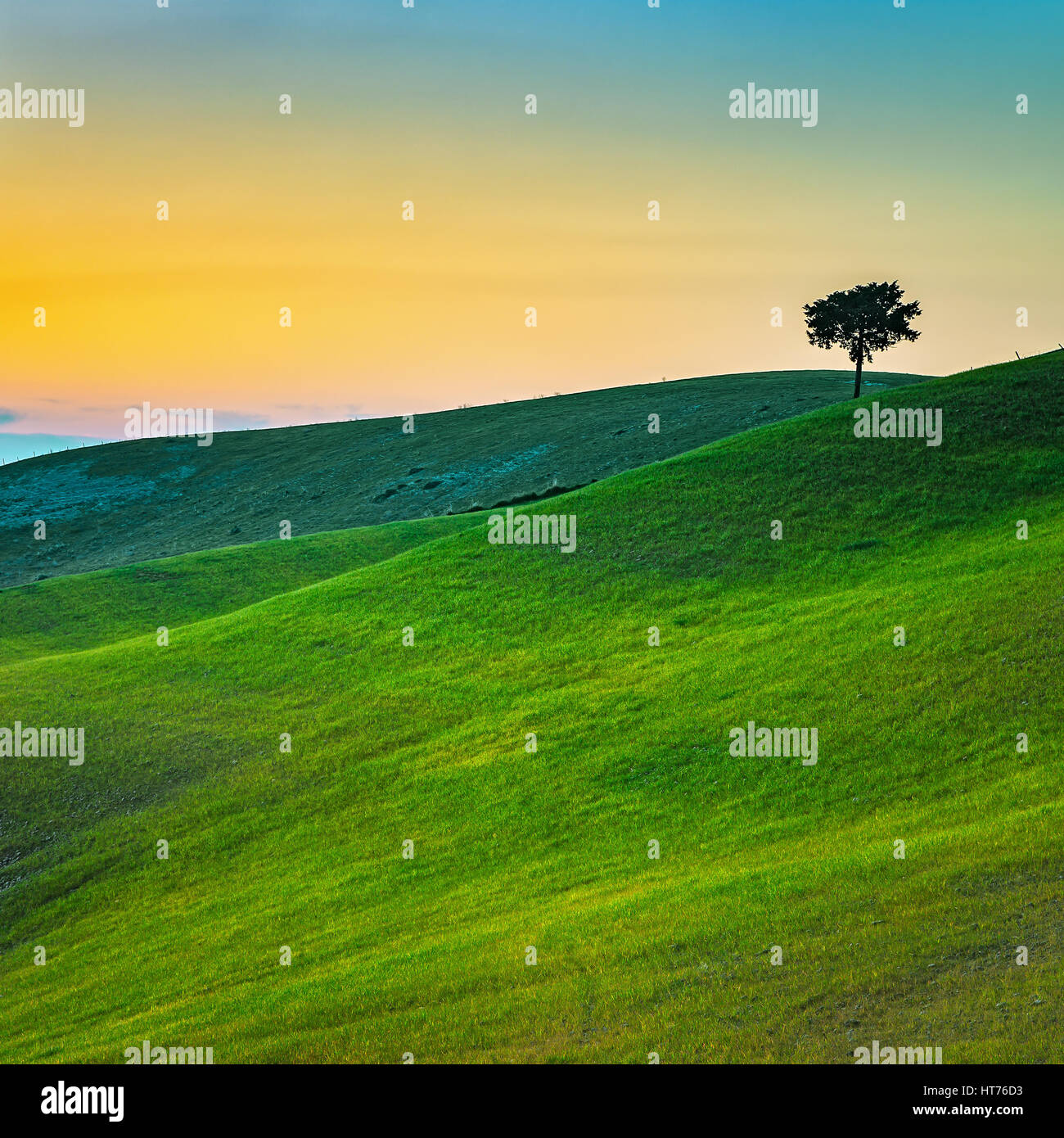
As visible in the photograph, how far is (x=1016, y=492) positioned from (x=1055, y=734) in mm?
25555

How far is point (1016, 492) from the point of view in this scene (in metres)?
45.3

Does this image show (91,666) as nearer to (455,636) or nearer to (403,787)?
(455,636)

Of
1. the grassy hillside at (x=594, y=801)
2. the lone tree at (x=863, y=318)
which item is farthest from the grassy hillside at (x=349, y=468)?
the grassy hillside at (x=594, y=801)

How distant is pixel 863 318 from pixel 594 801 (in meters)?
59.6

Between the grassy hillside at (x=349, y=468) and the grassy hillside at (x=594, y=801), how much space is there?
34.3 meters

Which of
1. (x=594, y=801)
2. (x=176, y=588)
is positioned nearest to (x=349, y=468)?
(x=176, y=588)

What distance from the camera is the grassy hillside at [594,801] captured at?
50.1 ft

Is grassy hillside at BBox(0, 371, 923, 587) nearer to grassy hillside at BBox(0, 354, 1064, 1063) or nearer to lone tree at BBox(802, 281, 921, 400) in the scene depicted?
lone tree at BBox(802, 281, 921, 400)

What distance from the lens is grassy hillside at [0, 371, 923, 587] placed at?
278ft

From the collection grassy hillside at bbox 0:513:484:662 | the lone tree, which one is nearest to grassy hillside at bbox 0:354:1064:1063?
grassy hillside at bbox 0:513:484:662

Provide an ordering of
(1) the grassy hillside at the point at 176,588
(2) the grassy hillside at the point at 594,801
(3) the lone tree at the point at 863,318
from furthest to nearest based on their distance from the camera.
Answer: (3) the lone tree at the point at 863,318, (1) the grassy hillside at the point at 176,588, (2) the grassy hillside at the point at 594,801

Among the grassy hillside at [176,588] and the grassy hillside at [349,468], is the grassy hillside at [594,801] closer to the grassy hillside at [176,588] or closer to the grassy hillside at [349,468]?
the grassy hillside at [176,588]

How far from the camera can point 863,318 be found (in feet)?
244
